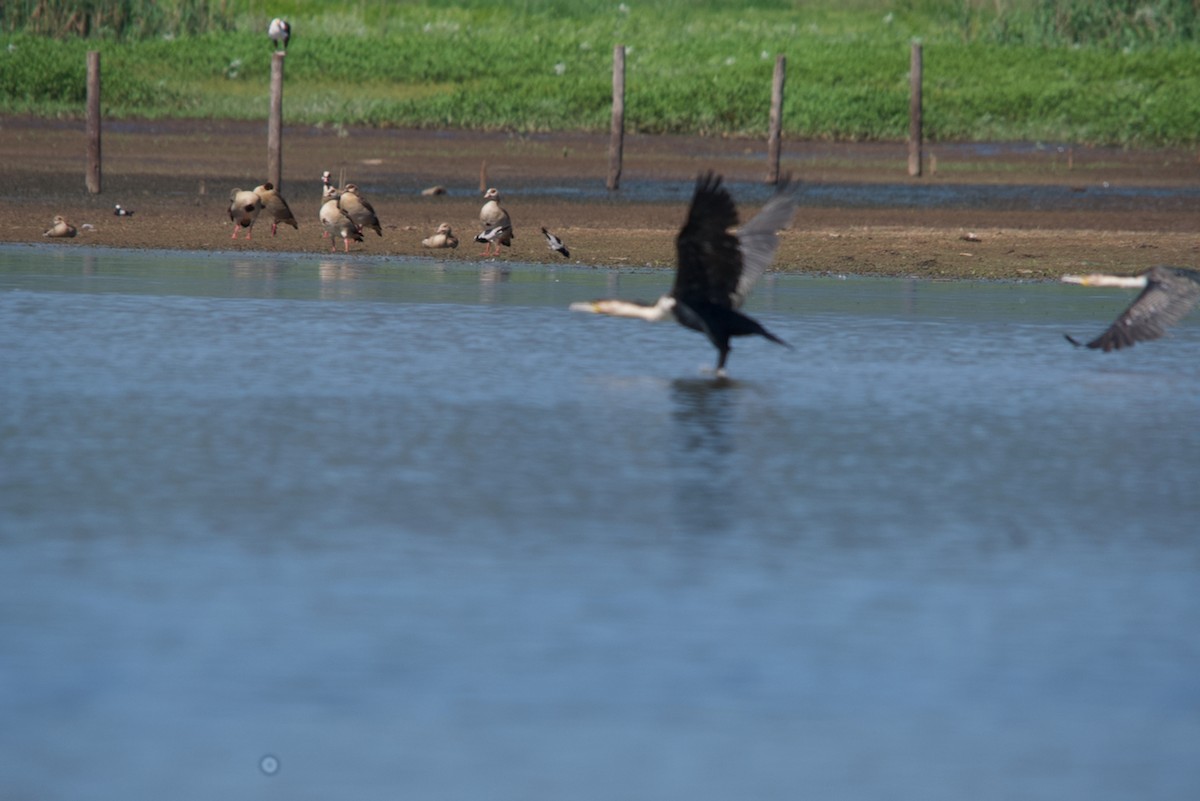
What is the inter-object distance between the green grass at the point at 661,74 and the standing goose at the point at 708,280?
2858 cm

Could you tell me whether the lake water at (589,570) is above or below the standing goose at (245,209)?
below

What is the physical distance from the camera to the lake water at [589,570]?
534 cm

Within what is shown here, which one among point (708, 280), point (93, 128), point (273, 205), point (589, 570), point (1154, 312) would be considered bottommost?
point (589, 570)

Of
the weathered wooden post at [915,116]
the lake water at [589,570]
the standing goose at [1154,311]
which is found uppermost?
the weathered wooden post at [915,116]

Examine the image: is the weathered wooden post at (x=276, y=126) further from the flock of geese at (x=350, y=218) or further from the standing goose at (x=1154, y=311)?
the standing goose at (x=1154, y=311)

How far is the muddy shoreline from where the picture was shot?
21.7m

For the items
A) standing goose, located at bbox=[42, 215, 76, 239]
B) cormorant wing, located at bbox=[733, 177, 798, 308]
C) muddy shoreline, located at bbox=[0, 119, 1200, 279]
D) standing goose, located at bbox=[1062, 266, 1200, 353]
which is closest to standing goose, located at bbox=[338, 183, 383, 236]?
muddy shoreline, located at bbox=[0, 119, 1200, 279]

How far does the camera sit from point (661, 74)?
44781mm

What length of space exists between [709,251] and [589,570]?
16.1 feet

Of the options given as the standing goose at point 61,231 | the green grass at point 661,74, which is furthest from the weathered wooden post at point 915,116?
the standing goose at point 61,231

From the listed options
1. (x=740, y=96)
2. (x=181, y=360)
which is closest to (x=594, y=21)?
(x=740, y=96)

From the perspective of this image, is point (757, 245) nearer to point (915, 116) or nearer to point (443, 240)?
point (443, 240)

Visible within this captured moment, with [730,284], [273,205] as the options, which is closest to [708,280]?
[730,284]

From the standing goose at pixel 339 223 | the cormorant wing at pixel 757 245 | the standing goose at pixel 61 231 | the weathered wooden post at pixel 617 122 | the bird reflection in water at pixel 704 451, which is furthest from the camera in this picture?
the weathered wooden post at pixel 617 122
